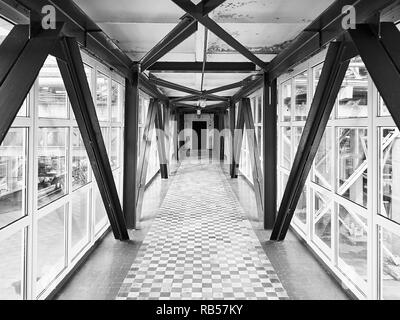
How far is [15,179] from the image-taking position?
2.74 metres

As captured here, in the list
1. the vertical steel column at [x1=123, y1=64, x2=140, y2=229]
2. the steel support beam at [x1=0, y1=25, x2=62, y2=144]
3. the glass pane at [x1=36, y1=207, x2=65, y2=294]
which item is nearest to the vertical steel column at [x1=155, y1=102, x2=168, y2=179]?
the vertical steel column at [x1=123, y1=64, x2=140, y2=229]

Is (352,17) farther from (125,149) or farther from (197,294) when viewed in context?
(125,149)

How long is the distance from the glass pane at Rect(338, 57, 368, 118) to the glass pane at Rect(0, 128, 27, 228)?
3.08 meters

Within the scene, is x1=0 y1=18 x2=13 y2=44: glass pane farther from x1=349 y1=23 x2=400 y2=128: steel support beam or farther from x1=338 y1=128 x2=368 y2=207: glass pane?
x1=338 y1=128 x2=368 y2=207: glass pane

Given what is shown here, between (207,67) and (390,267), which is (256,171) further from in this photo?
(390,267)

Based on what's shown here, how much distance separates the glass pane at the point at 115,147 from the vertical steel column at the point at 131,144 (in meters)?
0.41

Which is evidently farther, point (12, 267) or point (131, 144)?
point (131, 144)

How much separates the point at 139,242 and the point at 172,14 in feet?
10.6

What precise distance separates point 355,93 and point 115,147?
4128 mm

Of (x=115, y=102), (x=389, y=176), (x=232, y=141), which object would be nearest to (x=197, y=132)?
(x=232, y=141)

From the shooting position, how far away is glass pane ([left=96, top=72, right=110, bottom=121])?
4.93 metres

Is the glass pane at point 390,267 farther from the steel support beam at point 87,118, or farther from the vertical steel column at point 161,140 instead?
the vertical steel column at point 161,140

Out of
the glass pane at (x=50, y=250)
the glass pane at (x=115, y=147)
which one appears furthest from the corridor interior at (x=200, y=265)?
the glass pane at (x=115, y=147)

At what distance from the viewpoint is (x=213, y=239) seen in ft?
17.1
